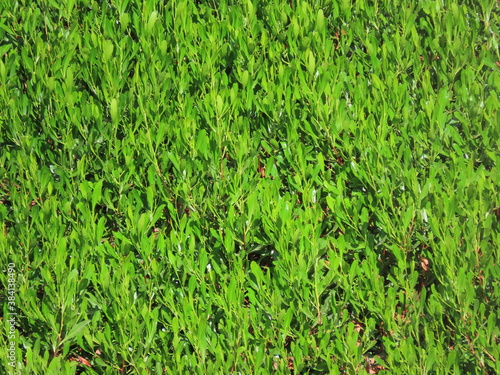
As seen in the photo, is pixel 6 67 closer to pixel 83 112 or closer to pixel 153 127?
pixel 83 112

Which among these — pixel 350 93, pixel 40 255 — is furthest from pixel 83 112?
pixel 350 93

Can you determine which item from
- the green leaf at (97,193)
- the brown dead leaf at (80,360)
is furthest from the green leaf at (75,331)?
the green leaf at (97,193)

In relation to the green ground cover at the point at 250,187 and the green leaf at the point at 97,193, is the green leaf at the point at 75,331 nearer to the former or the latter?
the green ground cover at the point at 250,187

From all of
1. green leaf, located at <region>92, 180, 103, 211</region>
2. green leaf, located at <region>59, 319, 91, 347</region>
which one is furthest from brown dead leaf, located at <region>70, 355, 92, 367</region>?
green leaf, located at <region>92, 180, 103, 211</region>

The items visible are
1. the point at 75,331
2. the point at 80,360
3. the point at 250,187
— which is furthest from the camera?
the point at 250,187

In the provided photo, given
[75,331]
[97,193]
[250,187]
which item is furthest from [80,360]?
[250,187]

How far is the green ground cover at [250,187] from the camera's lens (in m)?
3.34

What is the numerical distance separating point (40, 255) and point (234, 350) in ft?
4.02

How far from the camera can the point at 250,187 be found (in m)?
3.74

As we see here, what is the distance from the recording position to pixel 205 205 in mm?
3744

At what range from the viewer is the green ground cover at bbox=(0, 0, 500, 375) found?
3.34 meters

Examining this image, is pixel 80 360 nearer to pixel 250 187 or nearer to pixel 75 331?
pixel 75 331

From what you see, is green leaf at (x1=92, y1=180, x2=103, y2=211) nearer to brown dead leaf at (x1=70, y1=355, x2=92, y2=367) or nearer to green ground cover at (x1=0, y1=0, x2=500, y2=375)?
green ground cover at (x1=0, y1=0, x2=500, y2=375)

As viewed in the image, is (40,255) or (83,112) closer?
(40,255)
